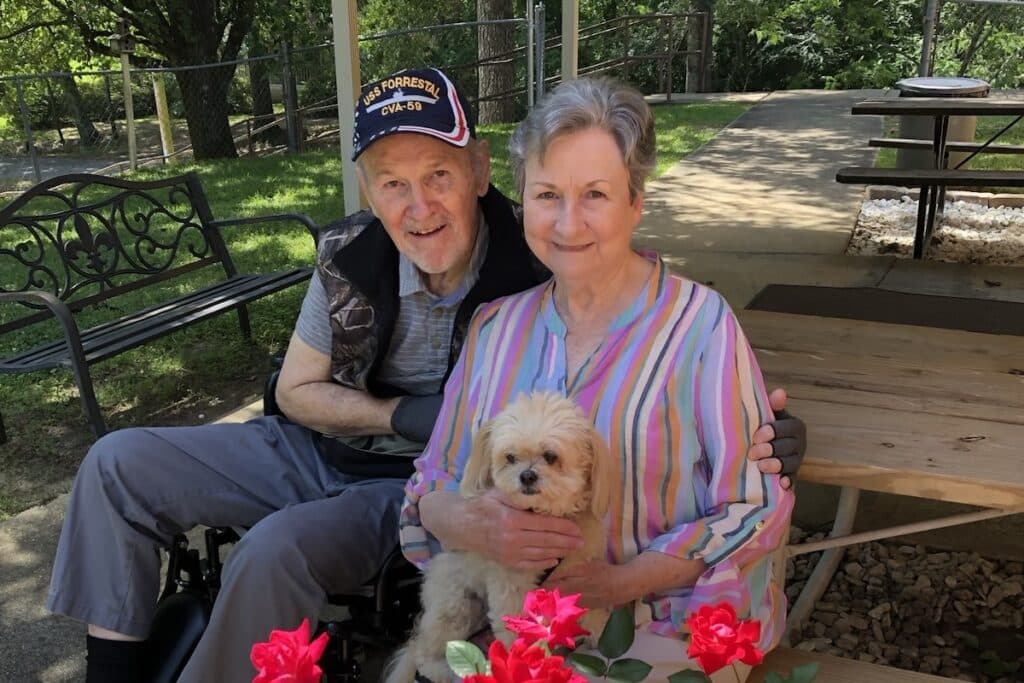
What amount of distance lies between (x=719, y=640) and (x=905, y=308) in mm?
2856

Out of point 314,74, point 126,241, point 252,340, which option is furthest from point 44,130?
point 252,340

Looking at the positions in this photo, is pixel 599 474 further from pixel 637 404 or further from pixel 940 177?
pixel 940 177

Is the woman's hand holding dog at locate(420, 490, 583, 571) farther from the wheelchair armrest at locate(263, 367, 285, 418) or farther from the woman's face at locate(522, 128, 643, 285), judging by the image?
the wheelchair armrest at locate(263, 367, 285, 418)

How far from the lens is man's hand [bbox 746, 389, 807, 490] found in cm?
176

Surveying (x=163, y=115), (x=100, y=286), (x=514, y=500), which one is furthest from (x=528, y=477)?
(x=163, y=115)

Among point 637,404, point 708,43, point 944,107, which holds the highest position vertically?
point 708,43

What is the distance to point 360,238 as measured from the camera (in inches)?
94.7

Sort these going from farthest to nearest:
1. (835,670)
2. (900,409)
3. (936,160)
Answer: (936,160) < (900,409) < (835,670)

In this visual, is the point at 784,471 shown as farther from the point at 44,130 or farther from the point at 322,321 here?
the point at 44,130

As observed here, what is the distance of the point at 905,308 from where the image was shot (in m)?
3.53

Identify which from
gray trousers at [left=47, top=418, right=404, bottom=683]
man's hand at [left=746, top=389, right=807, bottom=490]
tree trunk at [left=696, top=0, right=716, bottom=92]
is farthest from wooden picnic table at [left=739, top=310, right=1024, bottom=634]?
tree trunk at [left=696, top=0, right=716, bottom=92]

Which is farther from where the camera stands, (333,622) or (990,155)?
(990,155)

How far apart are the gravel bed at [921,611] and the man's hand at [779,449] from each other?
1275 mm

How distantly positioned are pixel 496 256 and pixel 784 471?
90cm
